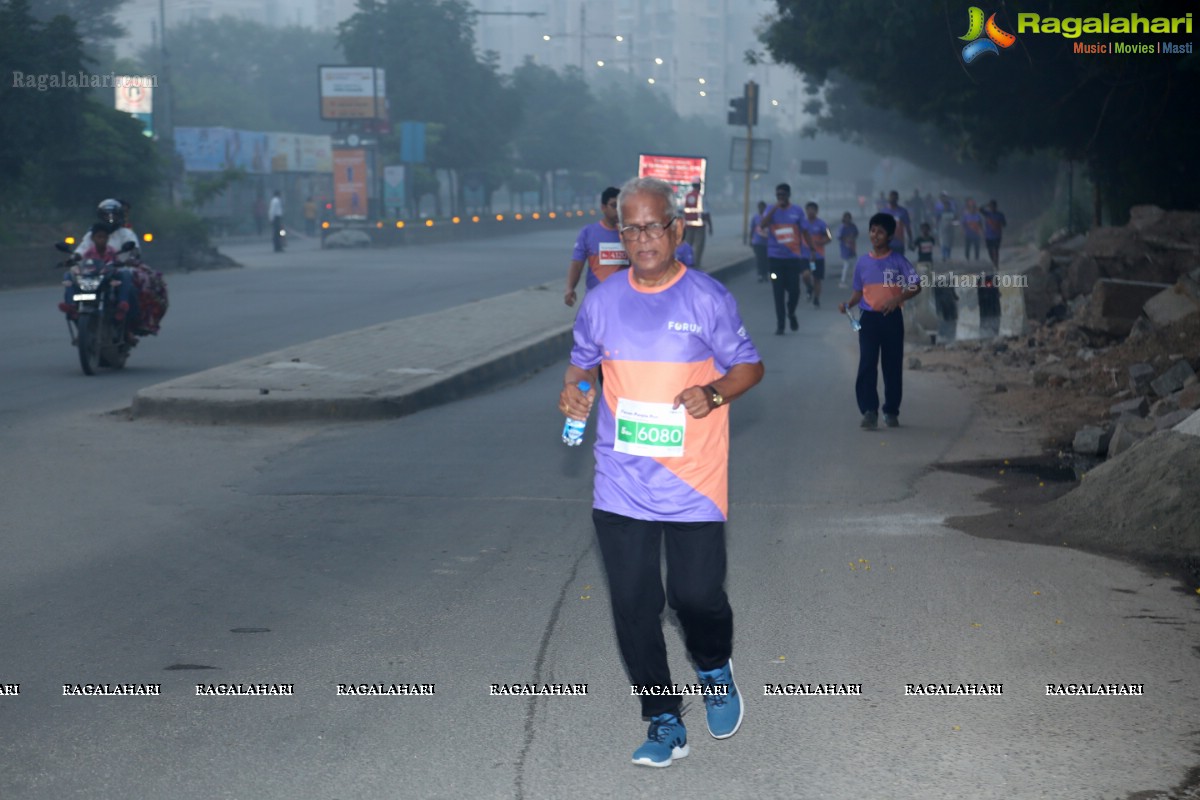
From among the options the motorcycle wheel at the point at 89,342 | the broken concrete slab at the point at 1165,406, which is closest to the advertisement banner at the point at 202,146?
the motorcycle wheel at the point at 89,342

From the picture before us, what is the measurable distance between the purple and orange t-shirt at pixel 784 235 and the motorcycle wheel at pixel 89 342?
8516 mm

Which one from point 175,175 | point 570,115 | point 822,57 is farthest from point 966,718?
point 570,115

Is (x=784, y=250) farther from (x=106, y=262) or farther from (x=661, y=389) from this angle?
(x=661, y=389)

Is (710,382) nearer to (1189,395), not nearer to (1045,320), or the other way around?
(1189,395)

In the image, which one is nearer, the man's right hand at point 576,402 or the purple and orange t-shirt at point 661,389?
the purple and orange t-shirt at point 661,389

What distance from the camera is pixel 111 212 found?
15.6 meters

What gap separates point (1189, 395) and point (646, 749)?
7.64 m

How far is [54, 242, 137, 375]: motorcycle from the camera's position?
1530 centimetres

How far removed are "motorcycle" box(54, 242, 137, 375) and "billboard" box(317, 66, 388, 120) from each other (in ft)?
160

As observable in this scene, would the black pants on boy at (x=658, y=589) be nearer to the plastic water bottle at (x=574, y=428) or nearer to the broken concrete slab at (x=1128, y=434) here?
the plastic water bottle at (x=574, y=428)

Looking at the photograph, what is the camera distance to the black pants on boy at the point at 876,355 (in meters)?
12.1

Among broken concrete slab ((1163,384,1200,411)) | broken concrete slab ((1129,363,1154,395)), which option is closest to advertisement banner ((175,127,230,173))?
broken concrete slab ((1129,363,1154,395))

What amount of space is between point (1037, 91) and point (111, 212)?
15054 mm

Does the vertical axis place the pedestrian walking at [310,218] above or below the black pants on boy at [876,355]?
below
